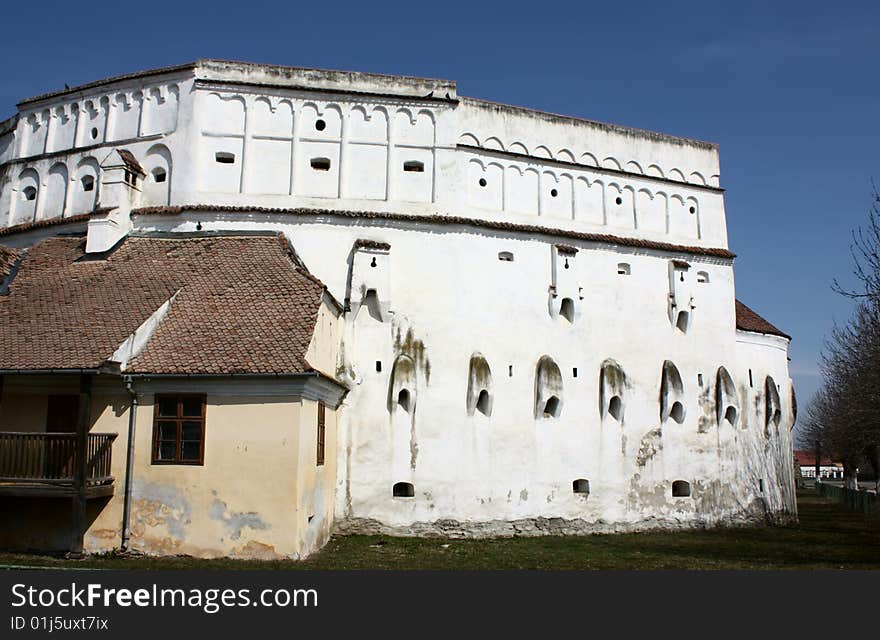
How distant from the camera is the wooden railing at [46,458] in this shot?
1602 cm

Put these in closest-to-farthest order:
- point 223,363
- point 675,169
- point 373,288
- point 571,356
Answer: point 223,363 < point 373,288 < point 571,356 < point 675,169

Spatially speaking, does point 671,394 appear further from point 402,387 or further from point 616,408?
point 402,387

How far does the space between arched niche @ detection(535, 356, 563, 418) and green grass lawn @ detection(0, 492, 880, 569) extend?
148 inches

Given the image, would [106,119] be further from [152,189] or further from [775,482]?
[775,482]

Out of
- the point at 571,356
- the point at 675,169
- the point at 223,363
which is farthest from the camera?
the point at 675,169

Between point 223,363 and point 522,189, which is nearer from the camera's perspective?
point 223,363

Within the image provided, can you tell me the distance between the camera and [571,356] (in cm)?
2456

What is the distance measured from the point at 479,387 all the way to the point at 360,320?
4.01 metres

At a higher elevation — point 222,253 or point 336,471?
point 222,253

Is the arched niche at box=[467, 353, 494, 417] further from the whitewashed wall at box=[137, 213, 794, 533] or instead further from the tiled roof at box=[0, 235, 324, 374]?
the tiled roof at box=[0, 235, 324, 374]

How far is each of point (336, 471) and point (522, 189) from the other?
35.4 feet

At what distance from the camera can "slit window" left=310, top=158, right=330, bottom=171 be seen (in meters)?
23.8

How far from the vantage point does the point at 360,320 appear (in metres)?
22.7

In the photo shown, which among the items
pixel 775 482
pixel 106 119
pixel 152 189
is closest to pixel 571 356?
pixel 775 482
